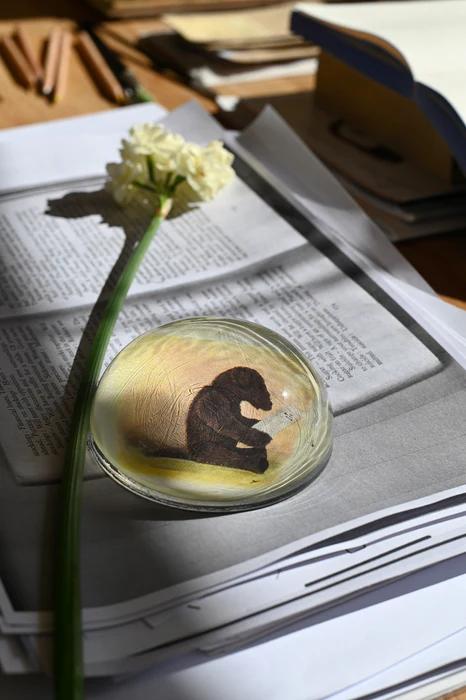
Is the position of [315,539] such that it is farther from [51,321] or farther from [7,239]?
[7,239]

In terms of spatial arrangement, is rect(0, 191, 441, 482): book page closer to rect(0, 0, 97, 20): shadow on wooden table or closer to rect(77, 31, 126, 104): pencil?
rect(77, 31, 126, 104): pencil

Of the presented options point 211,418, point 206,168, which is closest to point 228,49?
point 206,168

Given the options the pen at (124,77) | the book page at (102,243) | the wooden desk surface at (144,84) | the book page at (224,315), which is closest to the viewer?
the book page at (224,315)

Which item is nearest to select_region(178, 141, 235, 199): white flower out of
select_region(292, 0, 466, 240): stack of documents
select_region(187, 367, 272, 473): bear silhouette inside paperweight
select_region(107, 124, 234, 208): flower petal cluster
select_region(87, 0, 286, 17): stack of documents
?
select_region(107, 124, 234, 208): flower petal cluster

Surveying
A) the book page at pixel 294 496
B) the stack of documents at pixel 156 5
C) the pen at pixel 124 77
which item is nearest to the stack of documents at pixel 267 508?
the book page at pixel 294 496

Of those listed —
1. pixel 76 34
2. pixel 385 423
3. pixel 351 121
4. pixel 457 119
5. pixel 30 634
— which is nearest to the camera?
pixel 30 634

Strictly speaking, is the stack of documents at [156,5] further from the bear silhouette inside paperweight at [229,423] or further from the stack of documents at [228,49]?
the bear silhouette inside paperweight at [229,423]

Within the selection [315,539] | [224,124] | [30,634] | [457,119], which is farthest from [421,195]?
[30,634]
